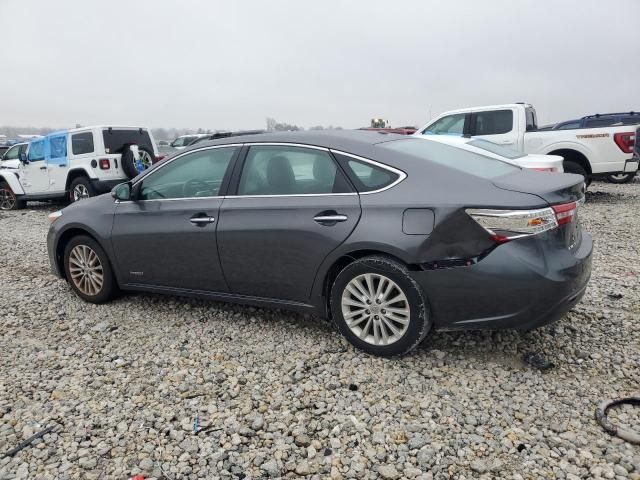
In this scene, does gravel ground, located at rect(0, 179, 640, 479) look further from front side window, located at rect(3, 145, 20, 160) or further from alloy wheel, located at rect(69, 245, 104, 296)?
front side window, located at rect(3, 145, 20, 160)

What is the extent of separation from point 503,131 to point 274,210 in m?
7.72

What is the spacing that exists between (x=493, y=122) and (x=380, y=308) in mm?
7848

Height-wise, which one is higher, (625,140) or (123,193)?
(625,140)

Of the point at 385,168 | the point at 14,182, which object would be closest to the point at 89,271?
the point at 385,168

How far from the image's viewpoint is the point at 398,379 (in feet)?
10.3

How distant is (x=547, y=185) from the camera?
3.14 metres

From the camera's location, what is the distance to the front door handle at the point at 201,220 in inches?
150

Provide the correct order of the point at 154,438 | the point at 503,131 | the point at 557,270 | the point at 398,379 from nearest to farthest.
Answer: the point at 154,438
the point at 557,270
the point at 398,379
the point at 503,131

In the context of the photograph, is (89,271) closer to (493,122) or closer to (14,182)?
(493,122)

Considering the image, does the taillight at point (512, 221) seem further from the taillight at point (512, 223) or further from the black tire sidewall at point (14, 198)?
the black tire sidewall at point (14, 198)

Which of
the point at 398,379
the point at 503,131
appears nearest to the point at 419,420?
the point at 398,379

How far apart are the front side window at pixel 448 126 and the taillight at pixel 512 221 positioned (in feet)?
24.9

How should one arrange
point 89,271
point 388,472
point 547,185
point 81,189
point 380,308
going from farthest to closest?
point 81,189 → point 89,271 → point 380,308 → point 547,185 → point 388,472

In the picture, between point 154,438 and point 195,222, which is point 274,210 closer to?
point 195,222
